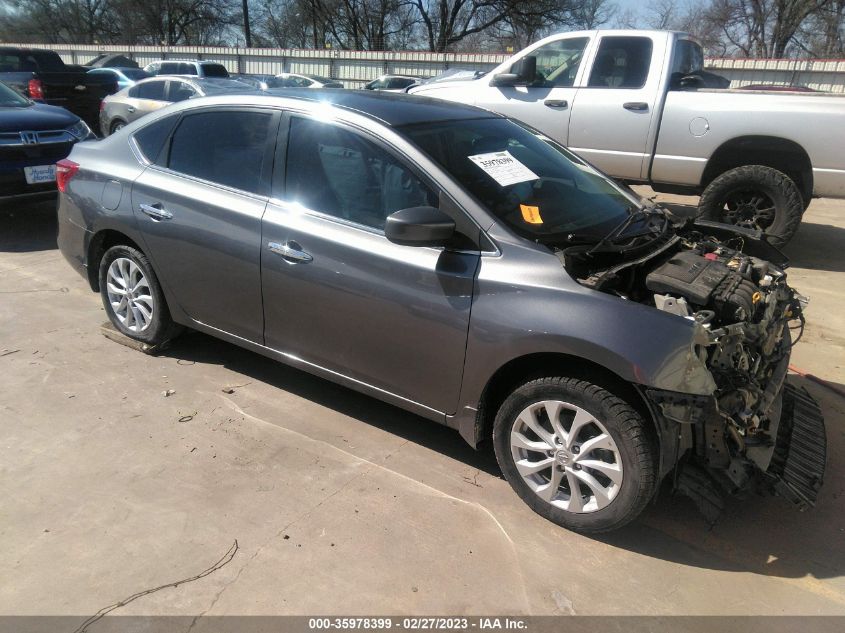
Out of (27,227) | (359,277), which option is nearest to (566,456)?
(359,277)

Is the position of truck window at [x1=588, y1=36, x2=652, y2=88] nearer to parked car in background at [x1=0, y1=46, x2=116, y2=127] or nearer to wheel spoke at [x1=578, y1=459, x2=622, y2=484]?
wheel spoke at [x1=578, y1=459, x2=622, y2=484]

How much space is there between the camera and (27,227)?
760 cm

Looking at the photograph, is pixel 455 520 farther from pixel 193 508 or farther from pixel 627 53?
pixel 627 53

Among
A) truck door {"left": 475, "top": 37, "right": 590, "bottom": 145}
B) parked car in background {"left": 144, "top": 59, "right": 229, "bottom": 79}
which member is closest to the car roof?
truck door {"left": 475, "top": 37, "right": 590, "bottom": 145}

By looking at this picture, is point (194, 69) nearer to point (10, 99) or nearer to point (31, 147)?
point (10, 99)

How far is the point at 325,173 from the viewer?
3.38 m

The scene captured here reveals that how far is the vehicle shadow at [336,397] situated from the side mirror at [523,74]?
4.88 meters

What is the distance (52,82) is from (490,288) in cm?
1313

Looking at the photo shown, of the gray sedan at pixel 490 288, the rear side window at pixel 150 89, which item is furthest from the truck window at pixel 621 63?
the rear side window at pixel 150 89

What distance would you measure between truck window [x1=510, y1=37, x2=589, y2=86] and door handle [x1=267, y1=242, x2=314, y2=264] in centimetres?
524

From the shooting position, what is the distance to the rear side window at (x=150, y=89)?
498 inches

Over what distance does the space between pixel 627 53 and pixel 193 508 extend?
6526 millimetres

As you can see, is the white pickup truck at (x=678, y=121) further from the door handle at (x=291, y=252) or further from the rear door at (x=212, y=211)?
the door handle at (x=291, y=252)

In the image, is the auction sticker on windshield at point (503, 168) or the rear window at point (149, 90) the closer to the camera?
the auction sticker on windshield at point (503, 168)
